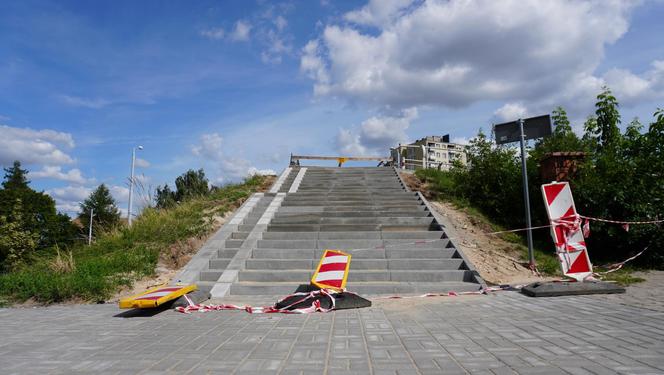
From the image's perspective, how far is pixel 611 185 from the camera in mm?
9688

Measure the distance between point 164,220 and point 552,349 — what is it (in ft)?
34.5

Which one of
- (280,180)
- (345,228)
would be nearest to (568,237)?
(345,228)

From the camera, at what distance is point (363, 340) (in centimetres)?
456

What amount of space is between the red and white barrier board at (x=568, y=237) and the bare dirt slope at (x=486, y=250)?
1.13 m

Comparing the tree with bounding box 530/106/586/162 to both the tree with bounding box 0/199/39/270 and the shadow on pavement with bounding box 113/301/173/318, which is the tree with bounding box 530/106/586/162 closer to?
the shadow on pavement with bounding box 113/301/173/318

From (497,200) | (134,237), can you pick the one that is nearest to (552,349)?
(497,200)

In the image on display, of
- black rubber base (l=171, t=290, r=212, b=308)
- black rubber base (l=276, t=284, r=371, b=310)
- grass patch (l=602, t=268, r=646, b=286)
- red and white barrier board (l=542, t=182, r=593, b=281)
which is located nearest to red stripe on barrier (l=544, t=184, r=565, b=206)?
red and white barrier board (l=542, t=182, r=593, b=281)

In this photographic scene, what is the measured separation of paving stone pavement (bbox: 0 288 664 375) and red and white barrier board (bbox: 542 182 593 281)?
2.18 ft

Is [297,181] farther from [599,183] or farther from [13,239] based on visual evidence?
[13,239]

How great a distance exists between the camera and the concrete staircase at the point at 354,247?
324 inches

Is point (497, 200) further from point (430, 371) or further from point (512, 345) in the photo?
point (430, 371)

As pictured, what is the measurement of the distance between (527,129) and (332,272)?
5.35 m

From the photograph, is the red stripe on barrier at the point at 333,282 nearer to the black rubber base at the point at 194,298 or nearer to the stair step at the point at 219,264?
the black rubber base at the point at 194,298

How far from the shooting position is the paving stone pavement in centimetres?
364
